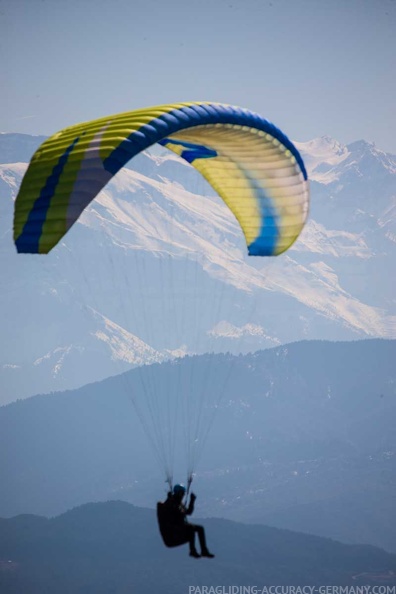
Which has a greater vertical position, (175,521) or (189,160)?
(189,160)

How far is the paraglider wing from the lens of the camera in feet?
94.7

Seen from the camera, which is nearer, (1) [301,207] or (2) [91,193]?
(2) [91,193]

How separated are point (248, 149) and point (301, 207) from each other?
3.10 m

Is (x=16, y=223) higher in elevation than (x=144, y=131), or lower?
lower

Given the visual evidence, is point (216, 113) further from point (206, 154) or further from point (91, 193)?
point (91, 193)

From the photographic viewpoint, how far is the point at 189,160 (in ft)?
125

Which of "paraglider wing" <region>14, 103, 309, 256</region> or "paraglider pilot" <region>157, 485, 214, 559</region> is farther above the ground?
"paraglider wing" <region>14, 103, 309, 256</region>

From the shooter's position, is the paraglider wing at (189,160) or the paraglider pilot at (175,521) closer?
the paraglider wing at (189,160)

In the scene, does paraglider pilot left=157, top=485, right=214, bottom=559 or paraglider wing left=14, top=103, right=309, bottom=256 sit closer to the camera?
paraglider wing left=14, top=103, right=309, bottom=256

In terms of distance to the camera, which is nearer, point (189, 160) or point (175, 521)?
point (175, 521)

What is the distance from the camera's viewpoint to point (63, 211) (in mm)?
28562

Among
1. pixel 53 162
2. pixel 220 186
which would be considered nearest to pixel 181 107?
pixel 53 162

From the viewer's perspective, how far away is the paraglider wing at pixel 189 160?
94.7ft

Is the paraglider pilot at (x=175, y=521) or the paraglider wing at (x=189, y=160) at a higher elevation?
the paraglider wing at (x=189, y=160)
